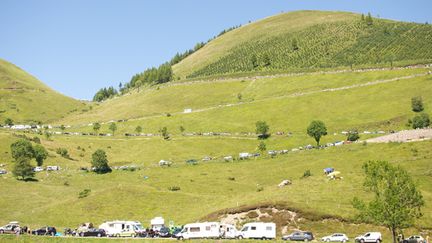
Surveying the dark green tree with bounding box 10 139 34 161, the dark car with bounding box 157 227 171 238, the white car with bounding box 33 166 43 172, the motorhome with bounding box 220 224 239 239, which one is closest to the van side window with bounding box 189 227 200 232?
the motorhome with bounding box 220 224 239 239

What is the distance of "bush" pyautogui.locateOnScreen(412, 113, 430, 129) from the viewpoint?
135750mm

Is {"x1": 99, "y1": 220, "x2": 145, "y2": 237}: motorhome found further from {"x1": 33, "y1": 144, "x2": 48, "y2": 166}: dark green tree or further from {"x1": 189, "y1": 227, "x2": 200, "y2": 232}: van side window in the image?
{"x1": 33, "y1": 144, "x2": 48, "y2": 166}: dark green tree

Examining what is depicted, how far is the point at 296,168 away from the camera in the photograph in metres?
114

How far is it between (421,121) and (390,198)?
288 ft

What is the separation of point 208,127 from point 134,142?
2663 cm

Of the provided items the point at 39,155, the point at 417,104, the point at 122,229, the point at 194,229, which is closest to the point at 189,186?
the point at 122,229

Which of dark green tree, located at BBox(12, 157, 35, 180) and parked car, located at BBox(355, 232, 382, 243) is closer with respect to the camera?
parked car, located at BBox(355, 232, 382, 243)

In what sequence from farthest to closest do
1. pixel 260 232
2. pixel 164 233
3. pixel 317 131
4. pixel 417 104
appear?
pixel 417 104 → pixel 317 131 → pixel 164 233 → pixel 260 232

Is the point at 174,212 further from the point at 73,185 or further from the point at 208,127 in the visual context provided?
the point at 208,127

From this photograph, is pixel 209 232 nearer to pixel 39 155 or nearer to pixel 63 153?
pixel 39 155

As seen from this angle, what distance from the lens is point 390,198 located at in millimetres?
55625

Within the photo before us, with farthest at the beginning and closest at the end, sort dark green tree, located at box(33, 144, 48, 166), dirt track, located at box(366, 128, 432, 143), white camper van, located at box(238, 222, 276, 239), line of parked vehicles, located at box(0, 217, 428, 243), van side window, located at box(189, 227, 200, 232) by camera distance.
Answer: dark green tree, located at box(33, 144, 48, 166), dirt track, located at box(366, 128, 432, 143), van side window, located at box(189, 227, 200, 232), white camper van, located at box(238, 222, 276, 239), line of parked vehicles, located at box(0, 217, 428, 243)

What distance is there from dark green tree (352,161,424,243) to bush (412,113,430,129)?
3179 inches

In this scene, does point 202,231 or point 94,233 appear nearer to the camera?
point 202,231
